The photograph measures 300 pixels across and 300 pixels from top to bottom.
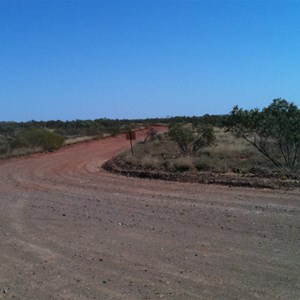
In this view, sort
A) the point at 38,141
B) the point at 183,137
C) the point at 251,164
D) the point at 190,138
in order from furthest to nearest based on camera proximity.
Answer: the point at 38,141 < the point at 190,138 < the point at 183,137 < the point at 251,164

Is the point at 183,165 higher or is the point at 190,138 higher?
the point at 190,138

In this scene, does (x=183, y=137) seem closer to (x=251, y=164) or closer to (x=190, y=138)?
(x=190, y=138)

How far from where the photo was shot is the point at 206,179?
1814 cm

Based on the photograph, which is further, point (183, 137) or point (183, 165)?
point (183, 137)

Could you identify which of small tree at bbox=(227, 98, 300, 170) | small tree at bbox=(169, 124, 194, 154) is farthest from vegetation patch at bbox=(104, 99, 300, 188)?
small tree at bbox=(169, 124, 194, 154)

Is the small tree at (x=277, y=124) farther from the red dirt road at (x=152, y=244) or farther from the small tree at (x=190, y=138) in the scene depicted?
the small tree at (x=190, y=138)

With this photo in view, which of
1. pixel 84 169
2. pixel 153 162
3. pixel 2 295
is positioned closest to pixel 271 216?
pixel 2 295

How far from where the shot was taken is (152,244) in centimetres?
907

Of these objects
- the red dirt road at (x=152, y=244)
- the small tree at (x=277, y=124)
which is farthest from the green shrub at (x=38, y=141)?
the red dirt road at (x=152, y=244)

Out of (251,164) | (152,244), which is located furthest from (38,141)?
(152,244)

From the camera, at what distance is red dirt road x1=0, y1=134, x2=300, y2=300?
670 centimetres

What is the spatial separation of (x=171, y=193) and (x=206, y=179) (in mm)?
2956

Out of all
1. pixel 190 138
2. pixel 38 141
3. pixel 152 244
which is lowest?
pixel 152 244

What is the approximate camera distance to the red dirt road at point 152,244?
22.0 feet
